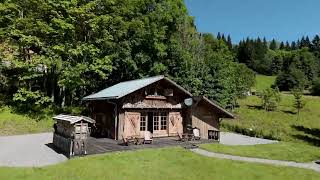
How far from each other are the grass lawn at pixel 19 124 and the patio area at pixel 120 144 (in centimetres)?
774

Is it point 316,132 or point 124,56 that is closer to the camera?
point 124,56

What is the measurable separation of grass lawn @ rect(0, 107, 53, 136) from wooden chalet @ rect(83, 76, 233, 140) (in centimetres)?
546

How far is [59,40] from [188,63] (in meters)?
15.6

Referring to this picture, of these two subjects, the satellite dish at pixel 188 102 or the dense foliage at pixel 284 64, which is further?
the dense foliage at pixel 284 64

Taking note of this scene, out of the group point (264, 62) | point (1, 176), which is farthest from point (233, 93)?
point (264, 62)

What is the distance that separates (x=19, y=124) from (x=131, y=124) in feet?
39.8

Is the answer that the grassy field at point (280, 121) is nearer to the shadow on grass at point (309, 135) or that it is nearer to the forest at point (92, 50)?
the shadow on grass at point (309, 135)

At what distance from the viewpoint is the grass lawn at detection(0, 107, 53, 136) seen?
1227 inches

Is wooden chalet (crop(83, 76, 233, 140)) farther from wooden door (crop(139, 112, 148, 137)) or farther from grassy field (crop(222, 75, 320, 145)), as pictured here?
grassy field (crop(222, 75, 320, 145))

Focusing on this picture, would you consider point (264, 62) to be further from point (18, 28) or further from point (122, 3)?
point (18, 28)

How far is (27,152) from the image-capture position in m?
22.0

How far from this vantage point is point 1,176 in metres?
15.7

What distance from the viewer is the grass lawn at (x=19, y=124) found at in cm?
3116

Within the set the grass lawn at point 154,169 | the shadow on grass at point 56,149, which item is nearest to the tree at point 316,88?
the grass lawn at point 154,169
